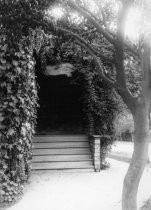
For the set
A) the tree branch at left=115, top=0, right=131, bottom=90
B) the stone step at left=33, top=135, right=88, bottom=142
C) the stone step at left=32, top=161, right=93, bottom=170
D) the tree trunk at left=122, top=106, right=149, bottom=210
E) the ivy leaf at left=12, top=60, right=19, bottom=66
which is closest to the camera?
the tree branch at left=115, top=0, right=131, bottom=90

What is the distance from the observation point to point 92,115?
12.0 m

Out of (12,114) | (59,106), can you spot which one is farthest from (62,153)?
(59,106)

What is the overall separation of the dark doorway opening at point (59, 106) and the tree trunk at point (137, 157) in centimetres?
1050

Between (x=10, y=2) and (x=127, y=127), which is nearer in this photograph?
(x=10, y=2)

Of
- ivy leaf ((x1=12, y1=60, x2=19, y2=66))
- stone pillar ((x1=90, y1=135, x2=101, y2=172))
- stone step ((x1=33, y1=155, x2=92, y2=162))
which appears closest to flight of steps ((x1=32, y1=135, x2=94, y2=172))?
stone step ((x1=33, y1=155, x2=92, y2=162))

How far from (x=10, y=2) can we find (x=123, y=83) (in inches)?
82.9

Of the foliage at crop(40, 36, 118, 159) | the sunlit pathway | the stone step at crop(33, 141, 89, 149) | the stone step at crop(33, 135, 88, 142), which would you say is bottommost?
the sunlit pathway

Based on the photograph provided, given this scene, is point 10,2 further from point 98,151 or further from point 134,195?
point 98,151

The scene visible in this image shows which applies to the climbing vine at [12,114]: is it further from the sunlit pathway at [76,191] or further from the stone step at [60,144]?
the stone step at [60,144]

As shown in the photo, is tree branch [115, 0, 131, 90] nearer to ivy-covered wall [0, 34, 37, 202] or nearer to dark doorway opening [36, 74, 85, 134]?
ivy-covered wall [0, 34, 37, 202]

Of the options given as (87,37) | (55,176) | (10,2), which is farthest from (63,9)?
(55,176)

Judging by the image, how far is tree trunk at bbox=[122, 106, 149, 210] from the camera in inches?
209

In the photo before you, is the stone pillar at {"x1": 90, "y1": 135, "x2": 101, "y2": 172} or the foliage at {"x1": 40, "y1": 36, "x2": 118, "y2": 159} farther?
the foliage at {"x1": 40, "y1": 36, "x2": 118, "y2": 159}

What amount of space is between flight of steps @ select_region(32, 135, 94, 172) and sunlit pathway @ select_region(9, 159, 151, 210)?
20.3 inches
